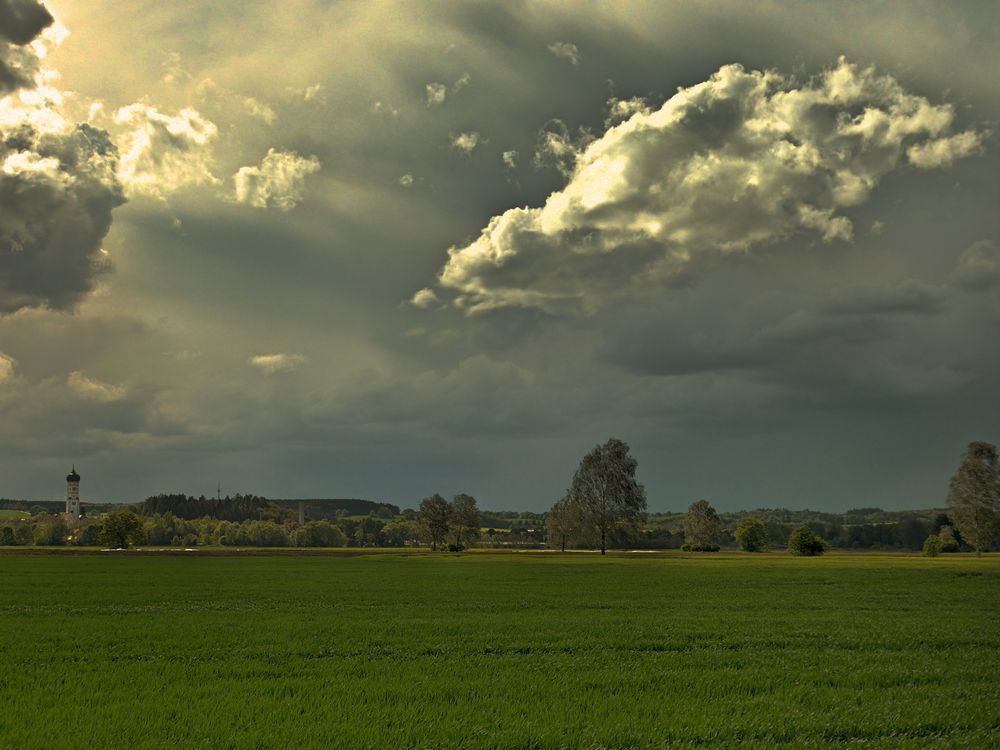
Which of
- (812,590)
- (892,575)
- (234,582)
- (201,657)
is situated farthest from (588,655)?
(892,575)

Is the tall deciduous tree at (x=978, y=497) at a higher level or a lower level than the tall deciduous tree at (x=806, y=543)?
higher

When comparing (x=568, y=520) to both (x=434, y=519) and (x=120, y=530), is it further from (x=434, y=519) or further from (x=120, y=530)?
(x=120, y=530)

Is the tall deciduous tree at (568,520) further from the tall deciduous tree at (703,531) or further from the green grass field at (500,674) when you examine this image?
the green grass field at (500,674)

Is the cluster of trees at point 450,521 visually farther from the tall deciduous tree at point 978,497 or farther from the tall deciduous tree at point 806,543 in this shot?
the tall deciduous tree at point 978,497

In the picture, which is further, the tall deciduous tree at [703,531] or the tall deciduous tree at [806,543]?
the tall deciduous tree at [703,531]

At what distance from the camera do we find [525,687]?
18500mm

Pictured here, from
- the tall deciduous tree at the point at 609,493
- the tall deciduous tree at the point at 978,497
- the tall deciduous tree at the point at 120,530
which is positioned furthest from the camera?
the tall deciduous tree at the point at 120,530

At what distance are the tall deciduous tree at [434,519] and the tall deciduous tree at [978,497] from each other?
103095mm

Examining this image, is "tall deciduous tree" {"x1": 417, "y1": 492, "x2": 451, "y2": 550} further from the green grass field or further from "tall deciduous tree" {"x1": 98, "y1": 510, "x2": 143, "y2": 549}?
the green grass field

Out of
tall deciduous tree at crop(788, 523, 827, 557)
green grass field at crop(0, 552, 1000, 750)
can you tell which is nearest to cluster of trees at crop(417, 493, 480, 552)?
tall deciduous tree at crop(788, 523, 827, 557)

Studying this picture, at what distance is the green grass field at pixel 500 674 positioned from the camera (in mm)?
14391

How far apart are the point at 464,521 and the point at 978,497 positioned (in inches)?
3990

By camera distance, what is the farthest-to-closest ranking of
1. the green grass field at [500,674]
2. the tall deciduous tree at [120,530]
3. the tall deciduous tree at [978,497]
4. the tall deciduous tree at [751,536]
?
1. the tall deciduous tree at [751,536]
2. the tall deciduous tree at [120,530]
3. the tall deciduous tree at [978,497]
4. the green grass field at [500,674]

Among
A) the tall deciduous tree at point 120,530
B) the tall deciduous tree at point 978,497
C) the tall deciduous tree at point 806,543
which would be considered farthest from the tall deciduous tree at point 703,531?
the tall deciduous tree at point 120,530
